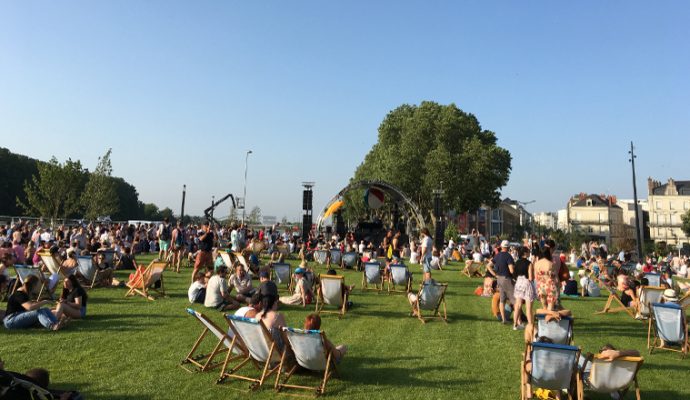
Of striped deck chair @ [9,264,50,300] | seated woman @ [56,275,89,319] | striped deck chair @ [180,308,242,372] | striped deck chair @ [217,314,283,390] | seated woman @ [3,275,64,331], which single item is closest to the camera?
striped deck chair @ [217,314,283,390]

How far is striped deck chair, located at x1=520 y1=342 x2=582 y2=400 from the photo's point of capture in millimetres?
4480

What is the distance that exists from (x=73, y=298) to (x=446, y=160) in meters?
32.2

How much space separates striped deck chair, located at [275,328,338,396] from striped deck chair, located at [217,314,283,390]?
151mm

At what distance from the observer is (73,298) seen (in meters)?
7.98

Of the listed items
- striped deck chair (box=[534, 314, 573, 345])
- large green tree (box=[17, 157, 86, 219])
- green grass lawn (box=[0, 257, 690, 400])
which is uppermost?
large green tree (box=[17, 157, 86, 219])

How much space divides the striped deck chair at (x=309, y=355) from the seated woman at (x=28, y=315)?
425 centimetres

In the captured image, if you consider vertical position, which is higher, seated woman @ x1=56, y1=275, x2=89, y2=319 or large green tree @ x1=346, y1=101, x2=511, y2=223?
large green tree @ x1=346, y1=101, x2=511, y2=223

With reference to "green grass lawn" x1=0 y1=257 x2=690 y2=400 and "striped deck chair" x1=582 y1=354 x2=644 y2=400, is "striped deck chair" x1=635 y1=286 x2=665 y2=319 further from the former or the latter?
"striped deck chair" x1=582 y1=354 x2=644 y2=400

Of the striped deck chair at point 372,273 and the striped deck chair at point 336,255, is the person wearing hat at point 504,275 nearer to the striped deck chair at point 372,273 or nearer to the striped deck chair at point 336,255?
the striped deck chair at point 372,273

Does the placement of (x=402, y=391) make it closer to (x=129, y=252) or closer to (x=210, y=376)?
(x=210, y=376)

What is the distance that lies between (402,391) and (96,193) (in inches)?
1592

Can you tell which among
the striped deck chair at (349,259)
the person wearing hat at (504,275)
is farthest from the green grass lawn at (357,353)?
the striped deck chair at (349,259)

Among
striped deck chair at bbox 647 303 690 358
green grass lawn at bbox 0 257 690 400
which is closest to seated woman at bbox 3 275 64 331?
green grass lawn at bbox 0 257 690 400

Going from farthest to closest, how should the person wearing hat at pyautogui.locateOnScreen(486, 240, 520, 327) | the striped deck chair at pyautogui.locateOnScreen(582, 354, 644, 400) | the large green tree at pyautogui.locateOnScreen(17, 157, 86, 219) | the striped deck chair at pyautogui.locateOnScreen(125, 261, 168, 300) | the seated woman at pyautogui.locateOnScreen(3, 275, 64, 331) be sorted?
1. the large green tree at pyautogui.locateOnScreen(17, 157, 86, 219)
2. the striped deck chair at pyautogui.locateOnScreen(125, 261, 168, 300)
3. the person wearing hat at pyautogui.locateOnScreen(486, 240, 520, 327)
4. the seated woman at pyautogui.locateOnScreen(3, 275, 64, 331)
5. the striped deck chair at pyautogui.locateOnScreen(582, 354, 644, 400)
